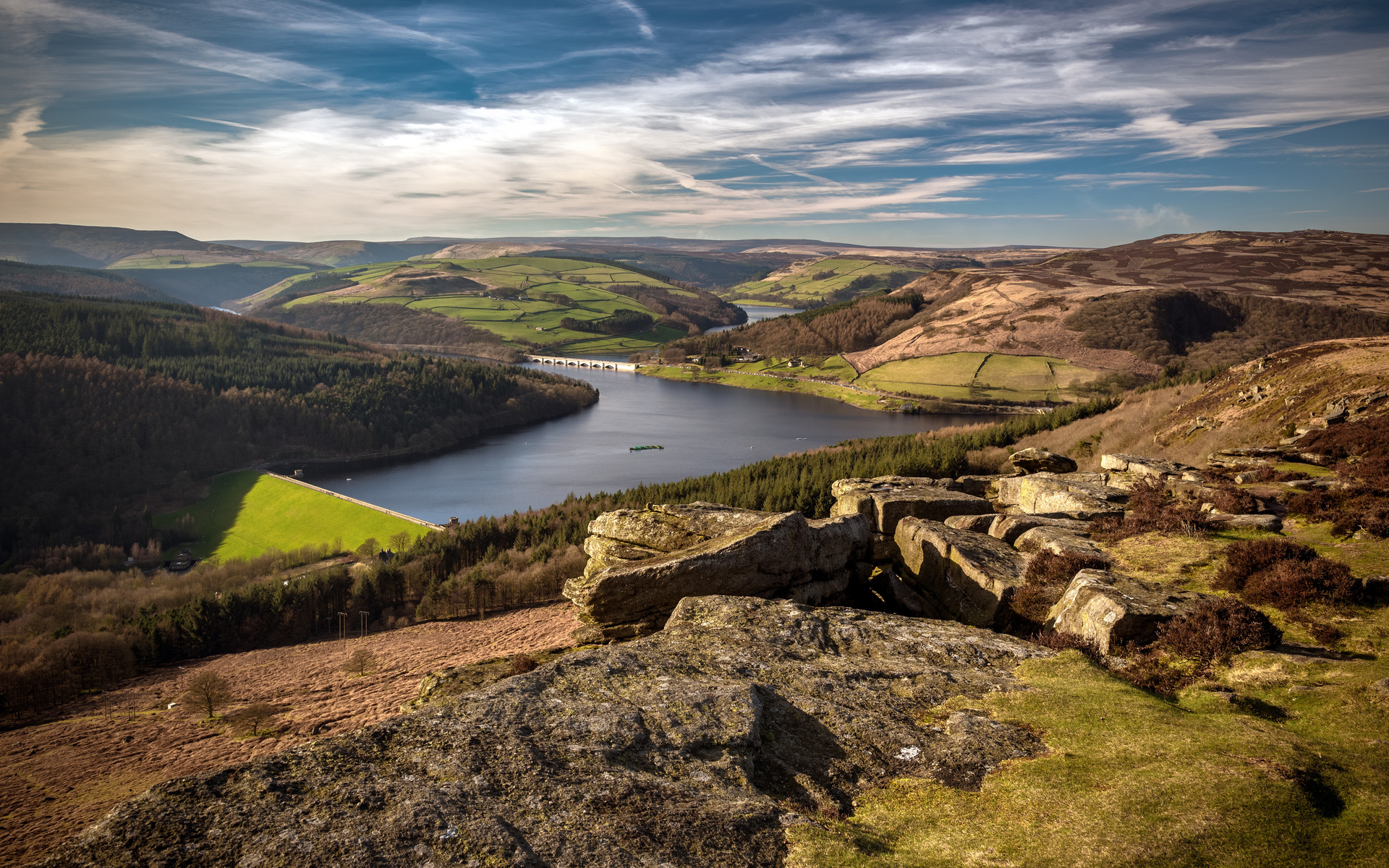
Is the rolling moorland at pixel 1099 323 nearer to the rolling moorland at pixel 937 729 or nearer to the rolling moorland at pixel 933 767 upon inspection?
the rolling moorland at pixel 937 729

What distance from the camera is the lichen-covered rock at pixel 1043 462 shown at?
2853cm

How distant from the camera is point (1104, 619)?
474 inches

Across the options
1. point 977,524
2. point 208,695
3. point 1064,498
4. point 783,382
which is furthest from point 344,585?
point 783,382

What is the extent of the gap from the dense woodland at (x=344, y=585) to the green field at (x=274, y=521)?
5962 millimetres

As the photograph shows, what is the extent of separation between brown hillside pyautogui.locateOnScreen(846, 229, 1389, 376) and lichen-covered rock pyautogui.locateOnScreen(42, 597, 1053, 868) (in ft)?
431

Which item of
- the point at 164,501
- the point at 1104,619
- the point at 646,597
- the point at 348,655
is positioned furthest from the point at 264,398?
the point at 1104,619

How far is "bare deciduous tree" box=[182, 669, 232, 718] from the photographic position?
2109 centimetres

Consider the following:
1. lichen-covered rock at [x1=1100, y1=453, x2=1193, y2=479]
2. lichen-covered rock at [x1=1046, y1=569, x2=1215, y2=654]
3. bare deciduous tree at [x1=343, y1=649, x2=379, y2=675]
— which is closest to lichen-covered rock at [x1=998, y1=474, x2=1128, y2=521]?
lichen-covered rock at [x1=1100, y1=453, x2=1193, y2=479]

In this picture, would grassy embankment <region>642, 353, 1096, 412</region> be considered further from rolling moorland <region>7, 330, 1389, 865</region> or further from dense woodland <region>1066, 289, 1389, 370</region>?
rolling moorland <region>7, 330, 1389, 865</region>

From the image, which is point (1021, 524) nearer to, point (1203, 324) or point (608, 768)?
point (608, 768)

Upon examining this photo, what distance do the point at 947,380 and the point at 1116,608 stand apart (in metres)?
131

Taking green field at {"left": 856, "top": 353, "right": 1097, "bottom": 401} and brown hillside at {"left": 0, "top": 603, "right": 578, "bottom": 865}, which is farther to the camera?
green field at {"left": 856, "top": 353, "right": 1097, "bottom": 401}

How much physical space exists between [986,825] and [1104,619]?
6.33m

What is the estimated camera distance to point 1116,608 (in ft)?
39.3
